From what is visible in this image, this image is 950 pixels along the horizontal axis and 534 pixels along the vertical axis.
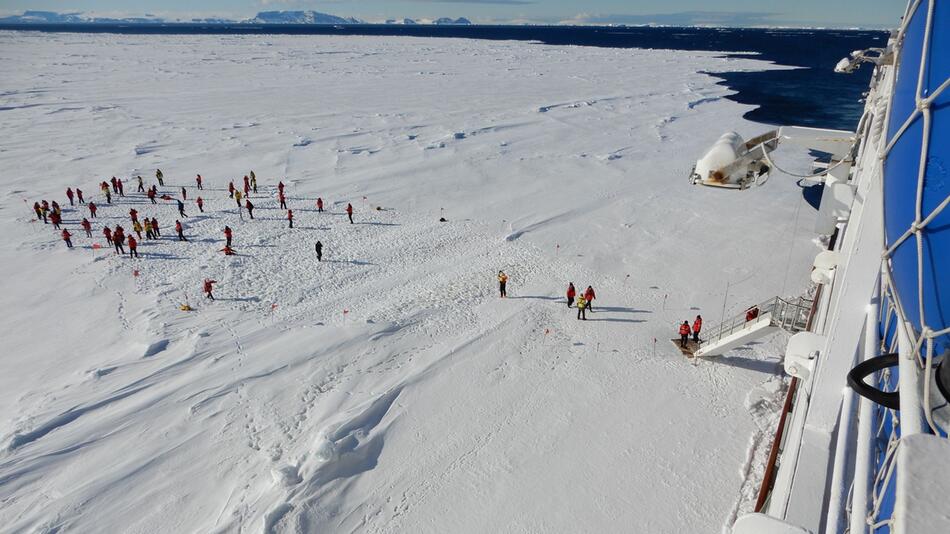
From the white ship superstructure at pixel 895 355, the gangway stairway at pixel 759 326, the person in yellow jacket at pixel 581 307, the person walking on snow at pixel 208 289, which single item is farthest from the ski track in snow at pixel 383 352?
the white ship superstructure at pixel 895 355

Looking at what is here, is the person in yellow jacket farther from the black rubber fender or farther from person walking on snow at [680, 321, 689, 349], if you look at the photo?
the black rubber fender

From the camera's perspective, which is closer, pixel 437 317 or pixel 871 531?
pixel 871 531

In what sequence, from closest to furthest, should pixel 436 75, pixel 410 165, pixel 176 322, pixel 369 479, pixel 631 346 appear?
pixel 369 479, pixel 631 346, pixel 176 322, pixel 410 165, pixel 436 75

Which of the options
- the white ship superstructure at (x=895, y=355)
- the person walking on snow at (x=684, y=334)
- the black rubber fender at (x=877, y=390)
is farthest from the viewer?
the person walking on snow at (x=684, y=334)

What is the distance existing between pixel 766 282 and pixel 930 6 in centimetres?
1426

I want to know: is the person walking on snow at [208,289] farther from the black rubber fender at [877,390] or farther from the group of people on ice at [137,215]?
the black rubber fender at [877,390]

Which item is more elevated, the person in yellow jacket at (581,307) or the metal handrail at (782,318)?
the metal handrail at (782,318)

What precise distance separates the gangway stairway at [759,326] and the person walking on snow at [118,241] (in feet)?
61.5

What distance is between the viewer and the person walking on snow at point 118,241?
18125 millimetres

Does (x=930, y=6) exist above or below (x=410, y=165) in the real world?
above

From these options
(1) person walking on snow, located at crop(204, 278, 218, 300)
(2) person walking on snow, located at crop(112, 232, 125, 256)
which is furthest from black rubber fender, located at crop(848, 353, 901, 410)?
(2) person walking on snow, located at crop(112, 232, 125, 256)

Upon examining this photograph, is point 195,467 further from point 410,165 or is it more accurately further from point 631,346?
point 410,165

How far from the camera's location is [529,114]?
4119 centimetres

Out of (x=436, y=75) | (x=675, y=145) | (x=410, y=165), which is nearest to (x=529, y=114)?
(x=675, y=145)
